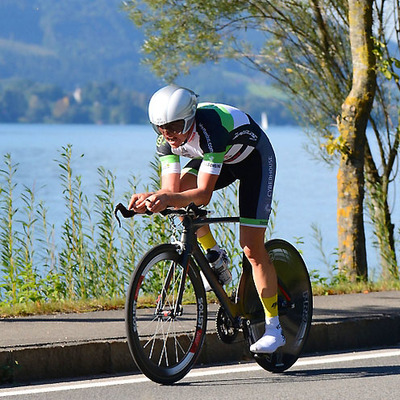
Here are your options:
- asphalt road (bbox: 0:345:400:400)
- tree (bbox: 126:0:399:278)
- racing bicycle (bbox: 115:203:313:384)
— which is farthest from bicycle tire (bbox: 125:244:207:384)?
tree (bbox: 126:0:399:278)

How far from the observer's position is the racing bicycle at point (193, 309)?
557 cm

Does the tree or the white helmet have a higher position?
the tree

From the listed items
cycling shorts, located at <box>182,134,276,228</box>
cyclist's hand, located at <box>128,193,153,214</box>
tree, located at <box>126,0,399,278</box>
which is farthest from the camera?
tree, located at <box>126,0,399,278</box>

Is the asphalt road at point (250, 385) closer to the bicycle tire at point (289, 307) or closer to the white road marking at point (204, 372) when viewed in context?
the white road marking at point (204, 372)

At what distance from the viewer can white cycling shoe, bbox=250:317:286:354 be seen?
19.8 ft

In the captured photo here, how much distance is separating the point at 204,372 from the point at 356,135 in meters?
4.91

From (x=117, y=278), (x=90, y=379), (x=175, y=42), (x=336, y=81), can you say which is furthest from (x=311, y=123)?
(x=90, y=379)

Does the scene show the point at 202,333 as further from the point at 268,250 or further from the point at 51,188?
the point at 51,188

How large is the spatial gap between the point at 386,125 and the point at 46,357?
25.3 feet

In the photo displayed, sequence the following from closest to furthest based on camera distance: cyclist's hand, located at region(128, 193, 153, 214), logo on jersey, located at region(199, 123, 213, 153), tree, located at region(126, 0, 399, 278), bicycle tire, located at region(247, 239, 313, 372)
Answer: cyclist's hand, located at region(128, 193, 153, 214)
logo on jersey, located at region(199, 123, 213, 153)
bicycle tire, located at region(247, 239, 313, 372)
tree, located at region(126, 0, 399, 278)

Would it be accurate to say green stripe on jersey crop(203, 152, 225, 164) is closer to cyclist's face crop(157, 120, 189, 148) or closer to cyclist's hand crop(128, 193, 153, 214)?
cyclist's face crop(157, 120, 189, 148)

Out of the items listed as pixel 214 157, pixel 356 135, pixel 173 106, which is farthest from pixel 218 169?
pixel 356 135

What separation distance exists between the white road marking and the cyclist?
0.40m

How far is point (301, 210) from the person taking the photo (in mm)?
34125
